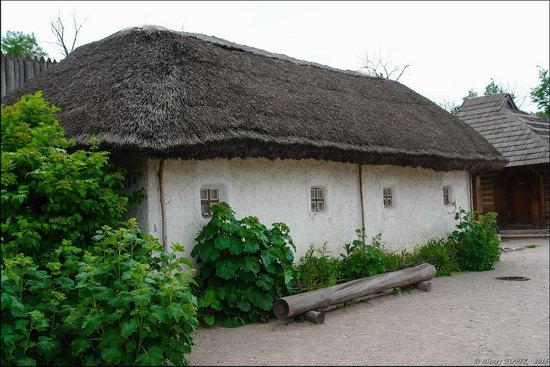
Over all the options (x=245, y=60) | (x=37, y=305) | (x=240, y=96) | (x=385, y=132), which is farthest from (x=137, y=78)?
(x=385, y=132)

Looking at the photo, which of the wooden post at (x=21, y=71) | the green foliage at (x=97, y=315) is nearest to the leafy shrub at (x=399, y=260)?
the green foliage at (x=97, y=315)

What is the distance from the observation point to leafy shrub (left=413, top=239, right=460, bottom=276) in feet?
33.7

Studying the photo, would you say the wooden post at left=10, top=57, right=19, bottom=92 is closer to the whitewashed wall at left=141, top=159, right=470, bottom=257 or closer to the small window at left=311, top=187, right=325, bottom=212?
the whitewashed wall at left=141, top=159, right=470, bottom=257

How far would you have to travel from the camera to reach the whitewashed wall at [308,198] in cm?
693

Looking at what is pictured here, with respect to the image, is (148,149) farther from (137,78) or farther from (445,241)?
(445,241)

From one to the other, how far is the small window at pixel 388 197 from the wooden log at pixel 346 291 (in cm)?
185

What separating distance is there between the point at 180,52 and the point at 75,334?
452 cm

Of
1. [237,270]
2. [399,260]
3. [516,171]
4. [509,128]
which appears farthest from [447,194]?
[509,128]

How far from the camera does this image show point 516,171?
18609mm

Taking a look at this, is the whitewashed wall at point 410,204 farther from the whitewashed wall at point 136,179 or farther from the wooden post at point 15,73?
the wooden post at point 15,73

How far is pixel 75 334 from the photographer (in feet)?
15.0

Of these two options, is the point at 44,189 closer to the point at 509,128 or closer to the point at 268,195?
the point at 268,195

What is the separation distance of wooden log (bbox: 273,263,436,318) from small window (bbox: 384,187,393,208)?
1853mm

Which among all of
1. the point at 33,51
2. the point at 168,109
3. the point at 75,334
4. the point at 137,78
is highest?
the point at 33,51
